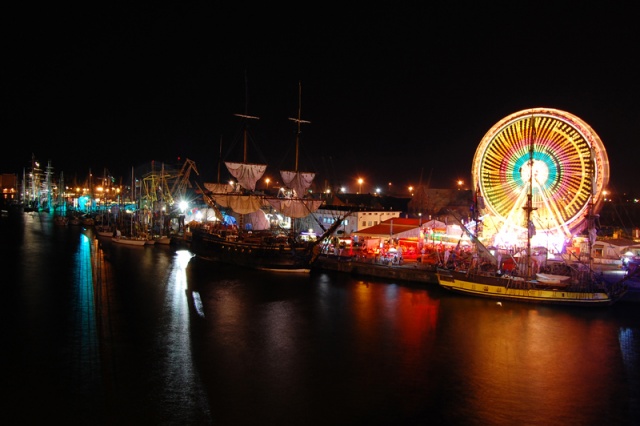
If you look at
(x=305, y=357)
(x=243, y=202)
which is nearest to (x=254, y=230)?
(x=243, y=202)

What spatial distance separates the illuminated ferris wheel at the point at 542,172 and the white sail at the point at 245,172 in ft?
52.1

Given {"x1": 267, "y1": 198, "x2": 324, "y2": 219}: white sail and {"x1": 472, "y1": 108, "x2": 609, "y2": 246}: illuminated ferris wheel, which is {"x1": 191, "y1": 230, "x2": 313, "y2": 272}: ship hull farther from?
{"x1": 472, "y1": 108, "x2": 609, "y2": 246}: illuminated ferris wheel

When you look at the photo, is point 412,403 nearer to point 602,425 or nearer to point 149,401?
point 602,425

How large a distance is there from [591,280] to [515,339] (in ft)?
20.4

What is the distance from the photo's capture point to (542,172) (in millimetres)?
25641

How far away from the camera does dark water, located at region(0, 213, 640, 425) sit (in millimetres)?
10195

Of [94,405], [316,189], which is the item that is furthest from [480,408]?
[316,189]

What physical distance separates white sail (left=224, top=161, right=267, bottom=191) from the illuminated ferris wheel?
15885 mm

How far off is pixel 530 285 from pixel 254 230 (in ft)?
62.1

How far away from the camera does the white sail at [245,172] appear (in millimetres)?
35594

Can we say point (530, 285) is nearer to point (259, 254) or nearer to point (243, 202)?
point (259, 254)

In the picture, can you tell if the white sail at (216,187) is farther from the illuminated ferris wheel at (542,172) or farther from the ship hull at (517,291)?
the ship hull at (517,291)

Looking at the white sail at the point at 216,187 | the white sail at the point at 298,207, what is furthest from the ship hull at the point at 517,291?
the white sail at the point at 216,187

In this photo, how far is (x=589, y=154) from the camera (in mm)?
23656
